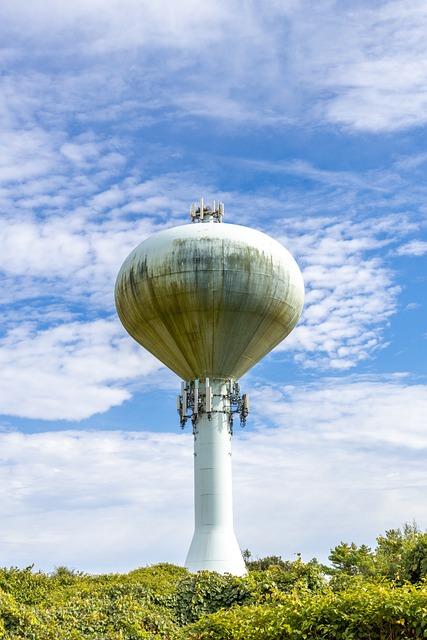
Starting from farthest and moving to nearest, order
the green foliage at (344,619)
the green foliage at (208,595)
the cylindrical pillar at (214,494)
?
1. the cylindrical pillar at (214,494)
2. the green foliage at (208,595)
3. the green foliage at (344,619)

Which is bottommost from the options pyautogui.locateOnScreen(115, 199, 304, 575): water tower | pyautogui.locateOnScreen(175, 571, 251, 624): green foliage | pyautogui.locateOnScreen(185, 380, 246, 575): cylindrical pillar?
pyautogui.locateOnScreen(175, 571, 251, 624): green foliage

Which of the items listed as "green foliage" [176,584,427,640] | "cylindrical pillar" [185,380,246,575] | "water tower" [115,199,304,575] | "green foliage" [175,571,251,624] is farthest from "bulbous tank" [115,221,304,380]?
"green foliage" [176,584,427,640]

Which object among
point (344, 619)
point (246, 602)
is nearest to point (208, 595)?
point (246, 602)

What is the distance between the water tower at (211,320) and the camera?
27.6 m

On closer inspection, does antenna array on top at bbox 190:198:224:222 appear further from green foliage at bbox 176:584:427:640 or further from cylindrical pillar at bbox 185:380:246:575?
green foliage at bbox 176:584:427:640

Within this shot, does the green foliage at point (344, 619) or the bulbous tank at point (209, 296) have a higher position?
the bulbous tank at point (209, 296)

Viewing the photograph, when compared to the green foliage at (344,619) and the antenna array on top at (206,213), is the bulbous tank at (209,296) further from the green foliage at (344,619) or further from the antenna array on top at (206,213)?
the green foliage at (344,619)

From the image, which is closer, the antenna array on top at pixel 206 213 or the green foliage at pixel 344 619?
the green foliage at pixel 344 619

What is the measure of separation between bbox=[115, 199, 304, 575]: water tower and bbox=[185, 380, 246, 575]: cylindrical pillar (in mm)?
38

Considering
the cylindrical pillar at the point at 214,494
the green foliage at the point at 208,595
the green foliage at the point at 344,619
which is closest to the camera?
the green foliage at the point at 344,619

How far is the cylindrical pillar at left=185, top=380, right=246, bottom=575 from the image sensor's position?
2756 cm

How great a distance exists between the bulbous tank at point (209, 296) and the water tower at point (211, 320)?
38 millimetres

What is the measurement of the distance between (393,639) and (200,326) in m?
19.2

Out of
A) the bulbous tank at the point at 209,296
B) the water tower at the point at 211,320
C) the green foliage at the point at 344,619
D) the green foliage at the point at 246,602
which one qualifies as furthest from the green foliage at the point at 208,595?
the bulbous tank at the point at 209,296
